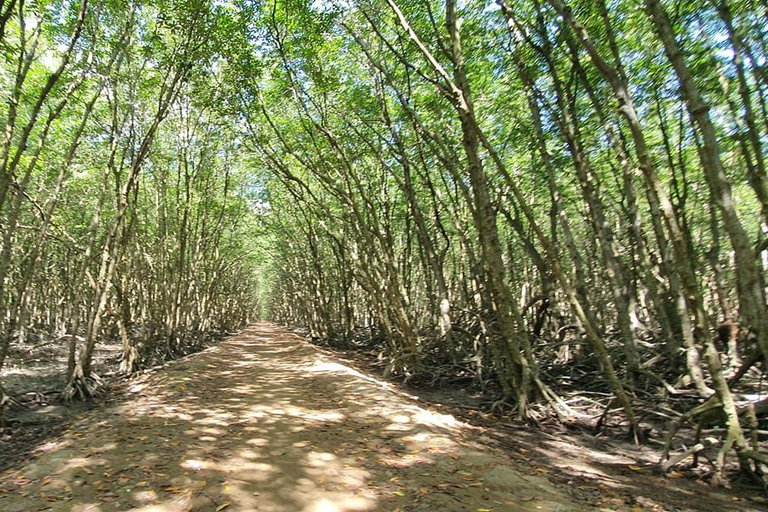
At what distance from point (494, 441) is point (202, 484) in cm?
338

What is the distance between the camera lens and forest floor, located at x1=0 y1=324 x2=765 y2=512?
3486 mm

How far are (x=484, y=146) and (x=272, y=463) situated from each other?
406 centimetres

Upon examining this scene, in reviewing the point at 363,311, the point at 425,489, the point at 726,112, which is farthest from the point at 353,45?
the point at 363,311

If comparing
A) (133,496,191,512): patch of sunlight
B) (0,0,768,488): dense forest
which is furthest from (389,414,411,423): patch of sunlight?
(133,496,191,512): patch of sunlight

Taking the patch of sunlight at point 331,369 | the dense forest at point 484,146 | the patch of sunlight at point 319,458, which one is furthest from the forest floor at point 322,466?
the patch of sunlight at point 331,369

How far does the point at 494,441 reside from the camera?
5.41m

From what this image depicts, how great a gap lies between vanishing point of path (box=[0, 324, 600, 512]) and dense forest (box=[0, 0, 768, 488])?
180 centimetres

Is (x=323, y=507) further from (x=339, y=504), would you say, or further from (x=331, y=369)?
(x=331, y=369)

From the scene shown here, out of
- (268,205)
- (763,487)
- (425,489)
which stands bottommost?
(425,489)

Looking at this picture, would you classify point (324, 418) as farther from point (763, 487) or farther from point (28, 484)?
point (763, 487)

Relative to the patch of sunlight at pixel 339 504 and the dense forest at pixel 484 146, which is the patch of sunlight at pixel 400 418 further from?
the patch of sunlight at pixel 339 504

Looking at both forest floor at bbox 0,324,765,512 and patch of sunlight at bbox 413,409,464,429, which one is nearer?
forest floor at bbox 0,324,765,512

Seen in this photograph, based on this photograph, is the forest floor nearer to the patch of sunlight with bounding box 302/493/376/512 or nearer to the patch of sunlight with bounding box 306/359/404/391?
the patch of sunlight with bounding box 302/493/376/512

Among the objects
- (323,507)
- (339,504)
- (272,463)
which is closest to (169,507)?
(272,463)
